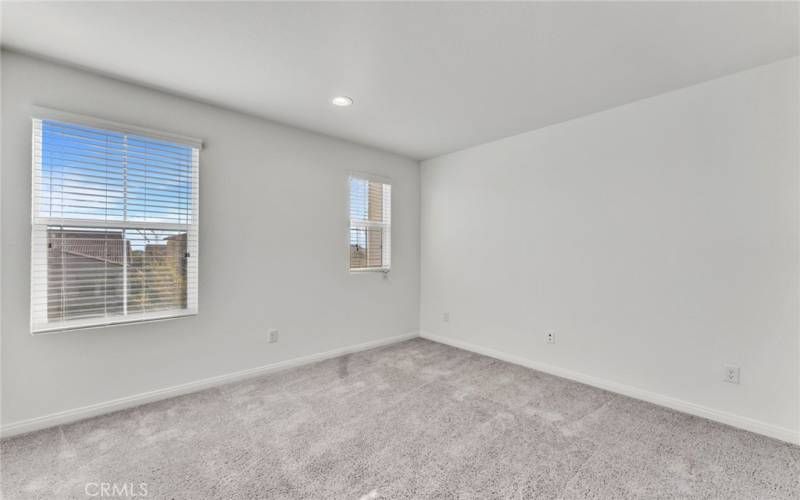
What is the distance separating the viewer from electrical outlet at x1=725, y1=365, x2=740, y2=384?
7.40ft

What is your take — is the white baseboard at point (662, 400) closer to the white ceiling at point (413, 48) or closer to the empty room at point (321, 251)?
the empty room at point (321, 251)

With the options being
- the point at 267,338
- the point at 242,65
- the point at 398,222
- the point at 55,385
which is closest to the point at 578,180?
the point at 398,222

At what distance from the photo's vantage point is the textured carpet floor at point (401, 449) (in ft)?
5.46

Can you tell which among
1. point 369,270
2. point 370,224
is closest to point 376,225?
point 370,224

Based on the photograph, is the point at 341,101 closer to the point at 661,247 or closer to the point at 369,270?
the point at 369,270

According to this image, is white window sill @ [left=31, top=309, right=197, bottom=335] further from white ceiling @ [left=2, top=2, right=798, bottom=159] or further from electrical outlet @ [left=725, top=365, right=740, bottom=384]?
electrical outlet @ [left=725, top=365, right=740, bottom=384]

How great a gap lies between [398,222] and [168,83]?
2.64 metres

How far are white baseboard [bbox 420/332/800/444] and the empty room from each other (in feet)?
0.05

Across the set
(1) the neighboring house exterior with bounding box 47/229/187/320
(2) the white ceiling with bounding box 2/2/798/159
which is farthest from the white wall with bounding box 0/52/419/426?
(2) the white ceiling with bounding box 2/2/798/159

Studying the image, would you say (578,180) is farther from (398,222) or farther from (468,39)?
(398,222)

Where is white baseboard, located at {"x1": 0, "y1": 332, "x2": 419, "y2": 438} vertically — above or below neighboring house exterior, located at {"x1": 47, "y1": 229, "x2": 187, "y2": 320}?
below

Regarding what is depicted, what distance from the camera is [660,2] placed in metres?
1.63

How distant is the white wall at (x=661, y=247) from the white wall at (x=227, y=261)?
140 centimetres

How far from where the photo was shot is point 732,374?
2.27 metres
